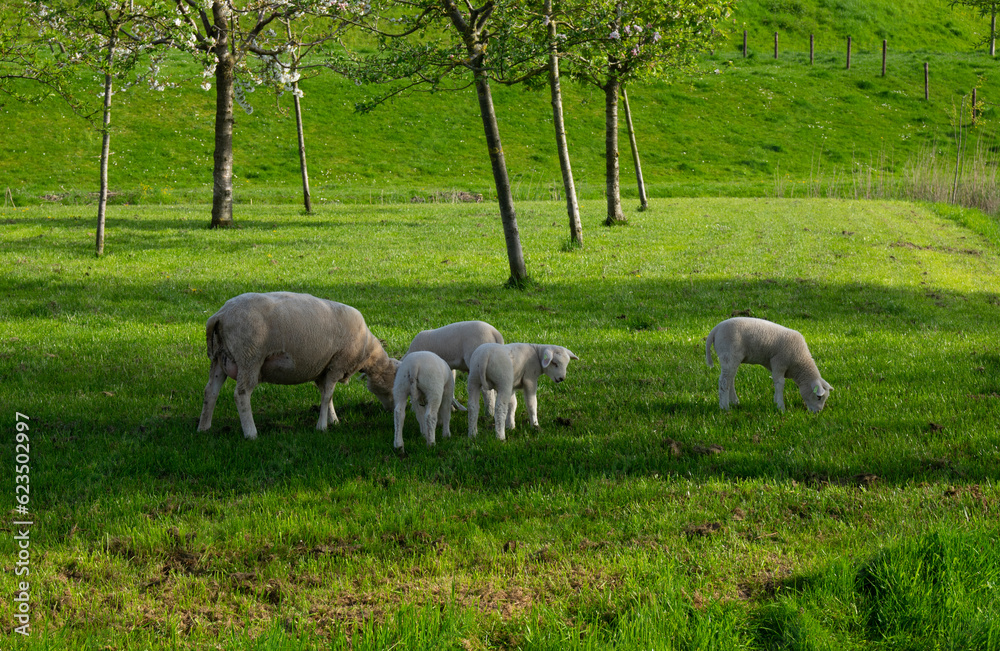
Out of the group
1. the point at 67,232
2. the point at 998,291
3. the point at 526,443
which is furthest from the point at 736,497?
the point at 67,232

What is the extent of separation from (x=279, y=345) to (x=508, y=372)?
2.06 meters

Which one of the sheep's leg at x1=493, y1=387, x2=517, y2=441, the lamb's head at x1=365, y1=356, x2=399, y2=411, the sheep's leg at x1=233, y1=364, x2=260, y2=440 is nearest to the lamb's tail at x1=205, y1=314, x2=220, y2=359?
the sheep's leg at x1=233, y1=364, x2=260, y2=440

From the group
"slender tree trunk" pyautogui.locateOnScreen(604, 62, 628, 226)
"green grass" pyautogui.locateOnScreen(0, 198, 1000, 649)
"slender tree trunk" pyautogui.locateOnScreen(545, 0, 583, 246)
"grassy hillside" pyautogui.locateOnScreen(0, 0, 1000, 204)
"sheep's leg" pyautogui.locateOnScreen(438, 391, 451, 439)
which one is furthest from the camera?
"grassy hillside" pyautogui.locateOnScreen(0, 0, 1000, 204)

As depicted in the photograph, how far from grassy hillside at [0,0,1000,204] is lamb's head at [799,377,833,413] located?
33649mm

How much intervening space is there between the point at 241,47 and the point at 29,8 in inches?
327

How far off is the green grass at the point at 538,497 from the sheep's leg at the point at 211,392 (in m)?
0.16

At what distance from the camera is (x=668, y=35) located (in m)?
21.1

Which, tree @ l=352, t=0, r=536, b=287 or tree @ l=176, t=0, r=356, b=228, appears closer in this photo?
tree @ l=352, t=0, r=536, b=287

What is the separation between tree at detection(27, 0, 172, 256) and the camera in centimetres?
1509

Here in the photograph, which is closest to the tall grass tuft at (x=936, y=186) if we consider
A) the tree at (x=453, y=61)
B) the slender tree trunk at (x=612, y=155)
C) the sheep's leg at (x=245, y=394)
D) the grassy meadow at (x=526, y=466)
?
the grassy meadow at (x=526, y=466)

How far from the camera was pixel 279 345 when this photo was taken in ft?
22.4

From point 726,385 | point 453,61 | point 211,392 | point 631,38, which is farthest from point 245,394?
point 631,38

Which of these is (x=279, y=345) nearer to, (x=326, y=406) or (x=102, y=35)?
(x=326, y=406)

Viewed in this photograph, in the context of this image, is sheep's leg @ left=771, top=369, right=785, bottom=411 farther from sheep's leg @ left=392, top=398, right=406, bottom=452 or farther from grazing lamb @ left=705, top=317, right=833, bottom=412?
sheep's leg @ left=392, top=398, right=406, bottom=452
